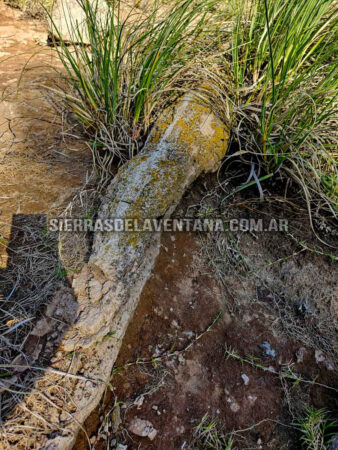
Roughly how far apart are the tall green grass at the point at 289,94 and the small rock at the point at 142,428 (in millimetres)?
1511

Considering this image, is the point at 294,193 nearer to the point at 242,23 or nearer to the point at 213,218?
the point at 213,218

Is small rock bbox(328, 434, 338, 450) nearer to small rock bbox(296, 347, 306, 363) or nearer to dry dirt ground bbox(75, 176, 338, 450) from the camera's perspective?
dry dirt ground bbox(75, 176, 338, 450)

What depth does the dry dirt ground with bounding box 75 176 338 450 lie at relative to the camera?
1.40 m

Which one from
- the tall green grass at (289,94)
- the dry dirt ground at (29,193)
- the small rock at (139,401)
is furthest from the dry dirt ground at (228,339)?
the dry dirt ground at (29,193)

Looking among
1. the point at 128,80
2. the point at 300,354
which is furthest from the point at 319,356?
the point at 128,80

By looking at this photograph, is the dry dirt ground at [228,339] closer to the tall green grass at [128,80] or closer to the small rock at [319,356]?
the small rock at [319,356]

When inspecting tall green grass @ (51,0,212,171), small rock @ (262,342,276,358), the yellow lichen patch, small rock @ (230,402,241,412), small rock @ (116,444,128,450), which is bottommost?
small rock @ (230,402,241,412)

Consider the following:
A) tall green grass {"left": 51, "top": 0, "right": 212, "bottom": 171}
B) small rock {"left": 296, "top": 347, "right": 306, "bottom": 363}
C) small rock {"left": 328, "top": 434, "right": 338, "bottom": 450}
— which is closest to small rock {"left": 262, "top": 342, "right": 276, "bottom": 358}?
small rock {"left": 296, "top": 347, "right": 306, "bottom": 363}

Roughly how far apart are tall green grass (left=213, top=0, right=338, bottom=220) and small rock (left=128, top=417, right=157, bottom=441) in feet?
4.96

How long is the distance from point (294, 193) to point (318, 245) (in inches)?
15.0

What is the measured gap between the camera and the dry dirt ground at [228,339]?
55.2 inches

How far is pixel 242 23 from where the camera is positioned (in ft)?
7.50

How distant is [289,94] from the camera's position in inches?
79.2

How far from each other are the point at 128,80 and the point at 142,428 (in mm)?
1977
